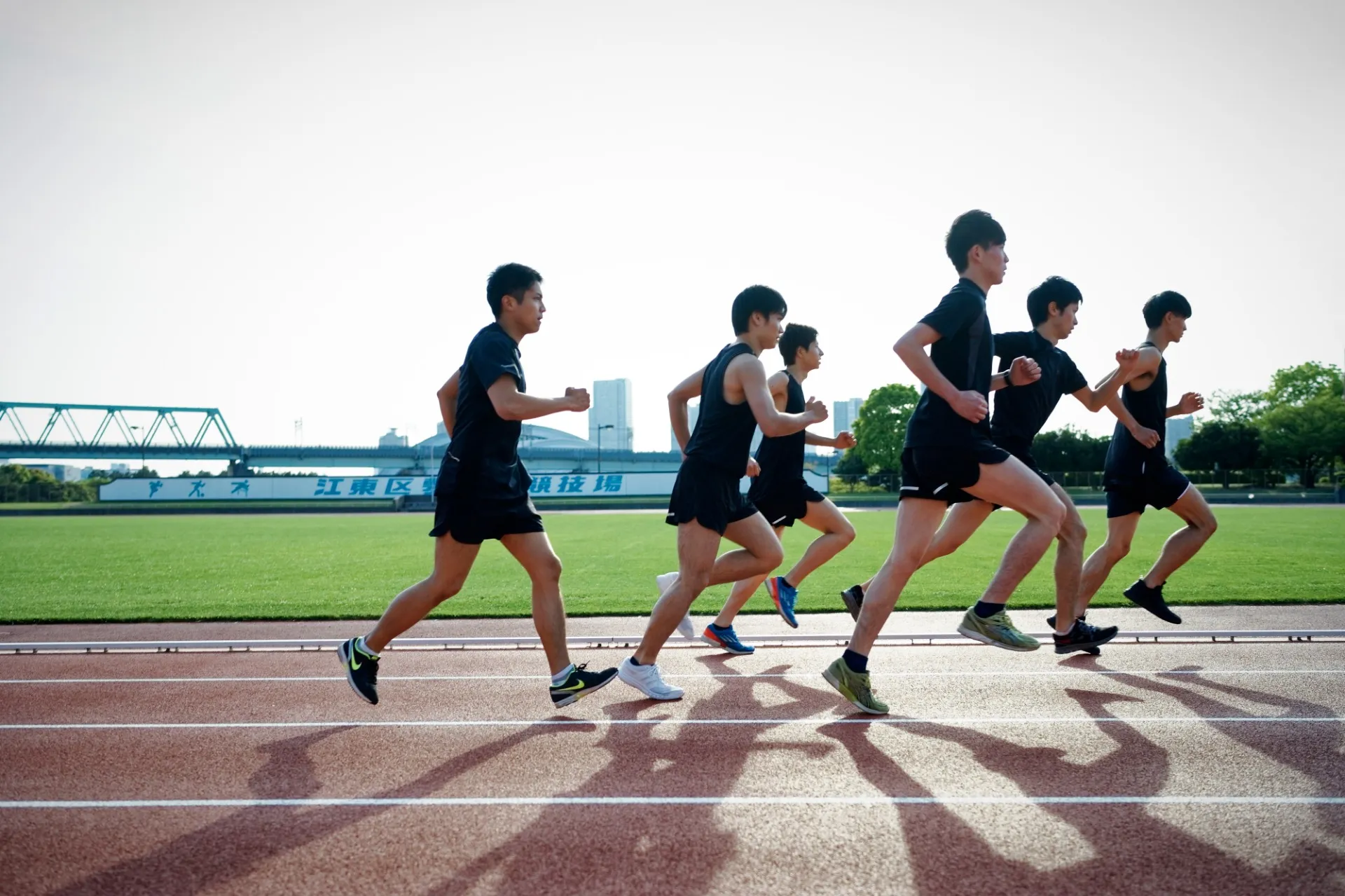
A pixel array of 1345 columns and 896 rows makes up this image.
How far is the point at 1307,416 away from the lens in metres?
74.4

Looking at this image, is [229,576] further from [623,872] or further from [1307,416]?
[1307,416]

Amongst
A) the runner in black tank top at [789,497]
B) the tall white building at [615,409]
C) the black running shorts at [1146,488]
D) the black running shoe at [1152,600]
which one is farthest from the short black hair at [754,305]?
the tall white building at [615,409]

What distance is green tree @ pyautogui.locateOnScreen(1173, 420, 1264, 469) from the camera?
76.8 m

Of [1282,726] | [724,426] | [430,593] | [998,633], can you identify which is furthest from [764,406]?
[1282,726]

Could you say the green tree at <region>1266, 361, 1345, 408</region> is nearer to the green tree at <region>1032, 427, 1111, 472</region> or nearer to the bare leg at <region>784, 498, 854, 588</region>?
the green tree at <region>1032, 427, 1111, 472</region>

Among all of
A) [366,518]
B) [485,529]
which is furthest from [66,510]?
[485,529]

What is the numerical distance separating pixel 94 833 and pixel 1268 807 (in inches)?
168

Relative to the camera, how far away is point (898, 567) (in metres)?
5.00

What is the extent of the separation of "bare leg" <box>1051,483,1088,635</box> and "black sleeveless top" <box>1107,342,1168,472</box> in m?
0.95

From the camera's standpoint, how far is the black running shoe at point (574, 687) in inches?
196

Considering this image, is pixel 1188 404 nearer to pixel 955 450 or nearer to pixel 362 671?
pixel 955 450

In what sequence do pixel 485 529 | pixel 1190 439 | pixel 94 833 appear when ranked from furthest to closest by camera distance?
pixel 1190 439, pixel 485 529, pixel 94 833

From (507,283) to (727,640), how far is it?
3221 mm

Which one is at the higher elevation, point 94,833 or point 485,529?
point 485,529
